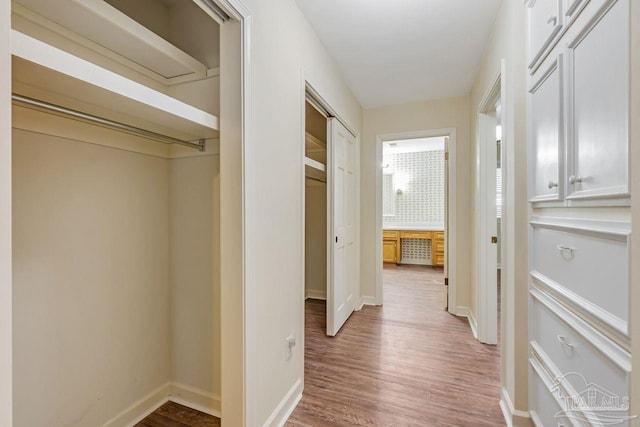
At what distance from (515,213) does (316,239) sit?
2.73 m

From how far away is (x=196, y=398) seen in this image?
1755 mm

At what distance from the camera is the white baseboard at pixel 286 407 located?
1567mm

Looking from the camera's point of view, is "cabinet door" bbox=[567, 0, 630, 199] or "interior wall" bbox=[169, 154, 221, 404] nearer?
"cabinet door" bbox=[567, 0, 630, 199]

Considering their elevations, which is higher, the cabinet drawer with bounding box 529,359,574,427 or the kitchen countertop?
the kitchen countertop

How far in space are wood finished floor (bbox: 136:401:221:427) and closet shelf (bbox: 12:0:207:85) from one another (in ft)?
6.40

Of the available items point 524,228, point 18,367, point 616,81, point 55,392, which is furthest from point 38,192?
point 524,228

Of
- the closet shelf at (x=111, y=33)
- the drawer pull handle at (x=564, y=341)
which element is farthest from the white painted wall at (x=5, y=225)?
the drawer pull handle at (x=564, y=341)

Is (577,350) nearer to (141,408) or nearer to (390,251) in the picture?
(141,408)

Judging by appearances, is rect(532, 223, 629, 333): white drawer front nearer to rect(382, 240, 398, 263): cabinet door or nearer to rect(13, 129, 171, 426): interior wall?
rect(13, 129, 171, 426): interior wall

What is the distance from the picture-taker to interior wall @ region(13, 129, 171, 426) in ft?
3.94

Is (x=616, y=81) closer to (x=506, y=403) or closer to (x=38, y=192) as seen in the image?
(x=506, y=403)

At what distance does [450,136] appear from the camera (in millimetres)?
3332

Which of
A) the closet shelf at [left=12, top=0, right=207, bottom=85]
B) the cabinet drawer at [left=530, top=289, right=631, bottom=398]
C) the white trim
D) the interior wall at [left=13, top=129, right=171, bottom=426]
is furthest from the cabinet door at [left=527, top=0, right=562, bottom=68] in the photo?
the interior wall at [left=13, top=129, right=171, bottom=426]

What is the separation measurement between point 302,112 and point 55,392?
6.31ft
